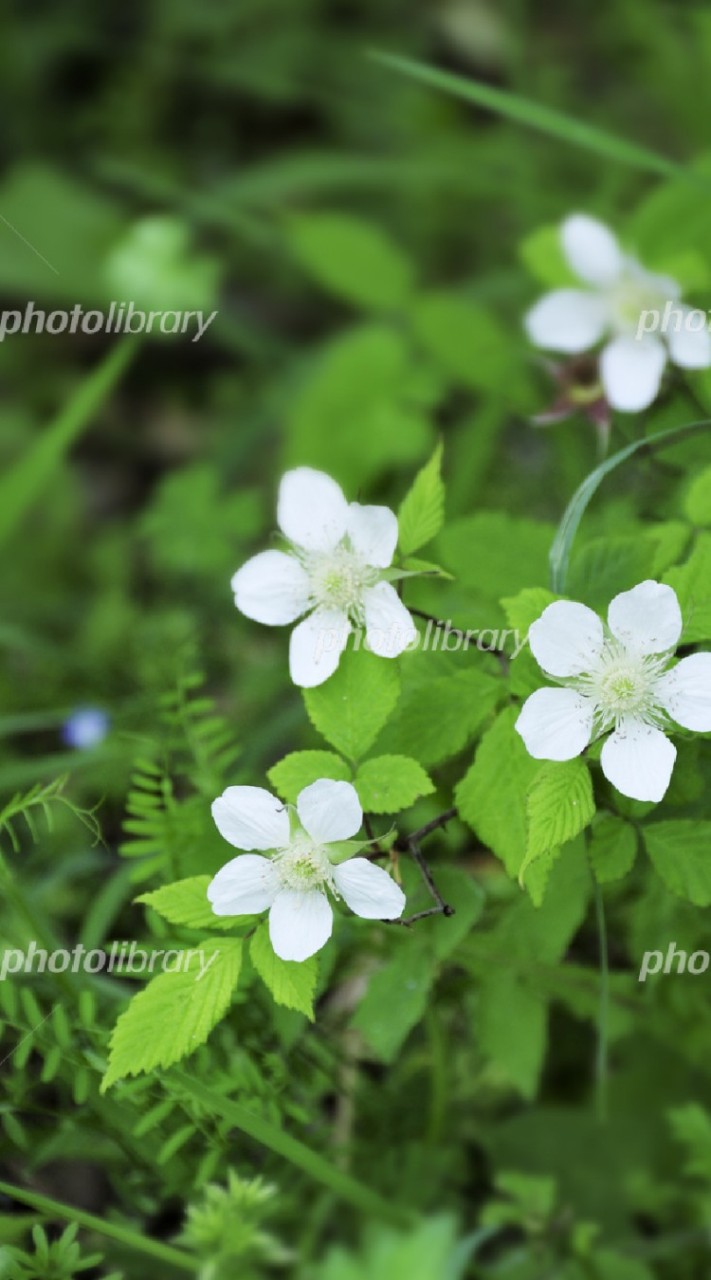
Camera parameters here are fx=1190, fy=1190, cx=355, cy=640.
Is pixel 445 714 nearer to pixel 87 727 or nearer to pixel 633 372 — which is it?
pixel 633 372

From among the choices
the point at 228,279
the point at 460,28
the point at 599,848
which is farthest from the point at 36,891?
the point at 460,28

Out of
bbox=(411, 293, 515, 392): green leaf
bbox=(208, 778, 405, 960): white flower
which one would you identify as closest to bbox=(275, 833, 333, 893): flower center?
bbox=(208, 778, 405, 960): white flower

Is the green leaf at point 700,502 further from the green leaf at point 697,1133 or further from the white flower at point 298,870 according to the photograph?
the green leaf at point 697,1133

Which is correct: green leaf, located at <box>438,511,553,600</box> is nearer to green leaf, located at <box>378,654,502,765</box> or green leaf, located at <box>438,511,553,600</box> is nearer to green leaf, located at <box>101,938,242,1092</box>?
green leaf, located at <box>378,654,502,765</box>

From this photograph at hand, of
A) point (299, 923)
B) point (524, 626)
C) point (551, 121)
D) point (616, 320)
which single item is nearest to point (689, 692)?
point (524, 626)

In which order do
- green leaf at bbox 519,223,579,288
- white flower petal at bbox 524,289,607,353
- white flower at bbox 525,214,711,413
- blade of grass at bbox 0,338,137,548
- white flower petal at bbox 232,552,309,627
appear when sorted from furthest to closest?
blade of grass at bbox 0,338,137,548 → green leaf at bbox 519,223,579,288 → white flower petal at bbox 524,289,607,353 → white flower at bbox 525,214,711,413 → white flower petal at bbox 232,552,309,627

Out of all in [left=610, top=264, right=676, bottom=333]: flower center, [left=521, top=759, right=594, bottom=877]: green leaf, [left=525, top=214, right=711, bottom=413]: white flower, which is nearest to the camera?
[left=521, top=759, right=594, bottom=877]: green leaf

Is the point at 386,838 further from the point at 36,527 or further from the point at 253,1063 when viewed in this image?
the point at 36,527
